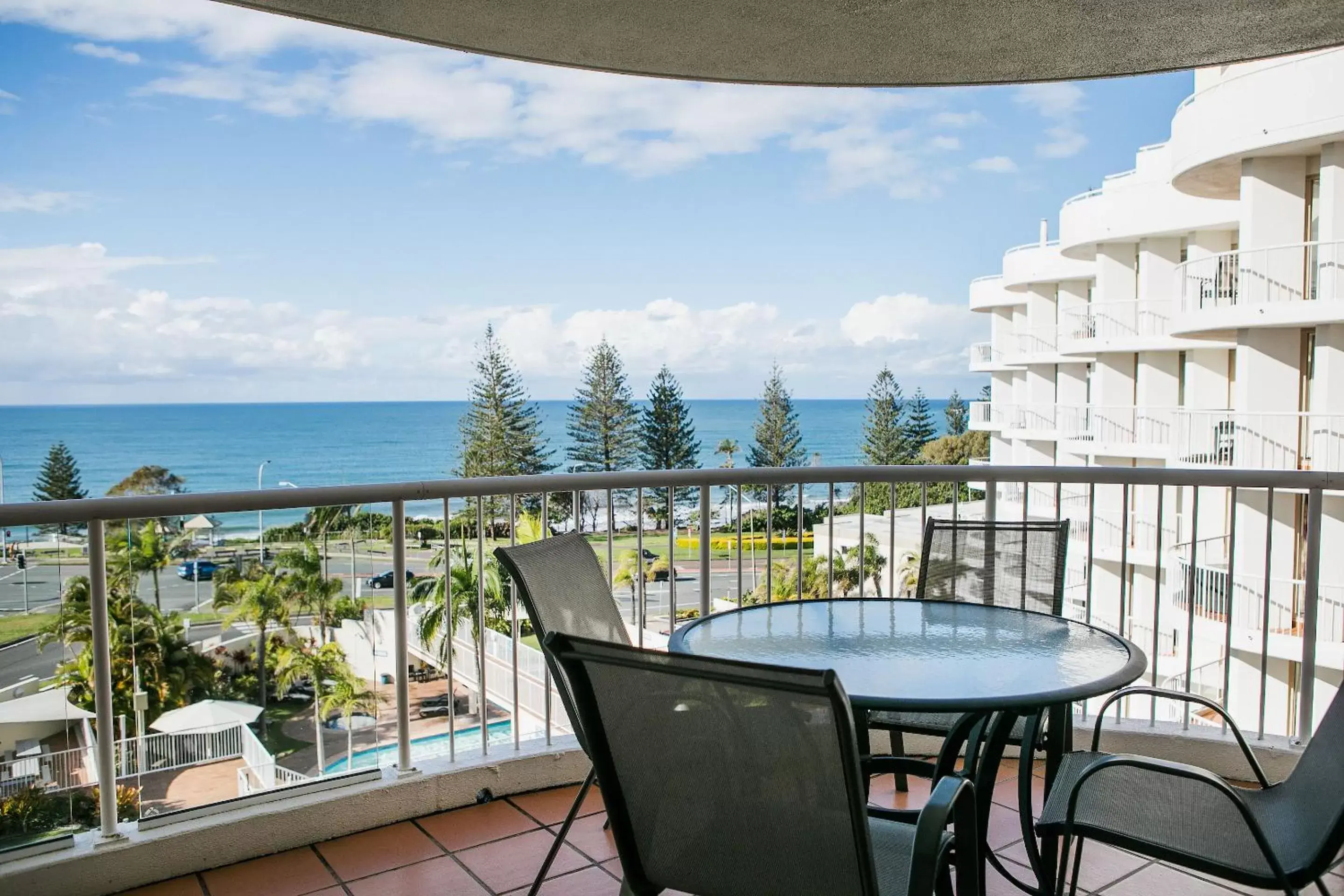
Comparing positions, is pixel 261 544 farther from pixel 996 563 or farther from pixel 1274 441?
pixel 1274 441

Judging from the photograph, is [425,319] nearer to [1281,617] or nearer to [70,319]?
[70,319]

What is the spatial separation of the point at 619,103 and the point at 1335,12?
179ft

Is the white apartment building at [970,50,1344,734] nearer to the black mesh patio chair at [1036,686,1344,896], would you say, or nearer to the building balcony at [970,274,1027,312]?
the black mesh patio chair at [1036,686,1344,896]

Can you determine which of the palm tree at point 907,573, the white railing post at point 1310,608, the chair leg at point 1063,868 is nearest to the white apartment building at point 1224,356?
the white railing post at point 1310,608

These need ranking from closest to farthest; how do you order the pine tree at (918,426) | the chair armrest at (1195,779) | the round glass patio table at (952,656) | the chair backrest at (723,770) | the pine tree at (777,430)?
1. the chair backrest at (723,770)
2. the chair armrest at (1195,779)
3. the round glass patio table at (952,656)
4. the pine tree at (777,430)
5. the pine tree at (918,426)

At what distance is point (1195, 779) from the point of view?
6.20 ft

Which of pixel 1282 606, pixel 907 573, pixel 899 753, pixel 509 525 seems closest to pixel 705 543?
pixel 509 525

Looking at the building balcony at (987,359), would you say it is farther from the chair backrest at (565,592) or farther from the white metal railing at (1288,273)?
the chair backrest at (565,592)

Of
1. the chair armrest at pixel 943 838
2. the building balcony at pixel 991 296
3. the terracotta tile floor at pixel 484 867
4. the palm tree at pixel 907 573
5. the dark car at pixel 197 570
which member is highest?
the building balcony at pixel 991 296

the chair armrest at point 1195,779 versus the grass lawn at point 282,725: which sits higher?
the chair armrest at point 1195,779

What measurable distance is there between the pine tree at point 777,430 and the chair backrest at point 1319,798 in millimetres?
36222

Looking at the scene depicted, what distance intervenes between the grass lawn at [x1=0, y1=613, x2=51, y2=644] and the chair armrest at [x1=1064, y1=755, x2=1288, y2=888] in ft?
8.46

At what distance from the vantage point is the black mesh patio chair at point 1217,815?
6.02 feet

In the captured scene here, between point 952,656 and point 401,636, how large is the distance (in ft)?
5.76
